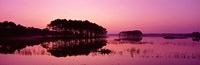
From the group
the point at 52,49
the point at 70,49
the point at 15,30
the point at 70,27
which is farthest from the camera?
the point at 70,27

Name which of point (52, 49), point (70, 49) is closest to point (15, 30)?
point (52, 49)

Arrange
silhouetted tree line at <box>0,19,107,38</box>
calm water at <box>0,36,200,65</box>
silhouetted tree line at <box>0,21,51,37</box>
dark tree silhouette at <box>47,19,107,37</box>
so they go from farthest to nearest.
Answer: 1. dark tree silhouette at <box>47,19,107,37</box>
2. silhouetted tree line at <box>0,19,107,38</box>
3. silhouetted tree line at <box>0,21,51,37</box>
4. calm water at <box>0,36,200,65</box>

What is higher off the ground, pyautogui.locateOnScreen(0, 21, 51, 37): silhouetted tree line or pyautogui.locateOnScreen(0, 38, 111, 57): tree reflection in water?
pyautogui.locateOnScreen(0, 21, 51, 37): silhouetted tree line

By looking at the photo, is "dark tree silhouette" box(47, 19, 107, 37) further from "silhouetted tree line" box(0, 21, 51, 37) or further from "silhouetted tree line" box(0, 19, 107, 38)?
"silhouetted tree line" box(0, 21, 51, 37)

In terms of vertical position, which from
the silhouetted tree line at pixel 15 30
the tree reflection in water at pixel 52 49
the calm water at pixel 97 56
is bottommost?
the calm water at pixel 97 56

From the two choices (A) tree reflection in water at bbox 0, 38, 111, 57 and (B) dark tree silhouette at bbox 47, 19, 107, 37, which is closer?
(A) tree reflection in water at bbox 0, 38, 111, 57

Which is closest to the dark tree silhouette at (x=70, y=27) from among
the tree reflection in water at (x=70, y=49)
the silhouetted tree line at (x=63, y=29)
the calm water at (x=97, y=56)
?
the silhouetted tree line at (x=63, y=29)

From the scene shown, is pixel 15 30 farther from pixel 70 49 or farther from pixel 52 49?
pixel 70 49

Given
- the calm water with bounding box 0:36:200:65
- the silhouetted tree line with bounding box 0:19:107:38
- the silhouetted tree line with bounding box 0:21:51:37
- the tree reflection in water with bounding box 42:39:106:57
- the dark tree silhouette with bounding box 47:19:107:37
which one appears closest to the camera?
the calm water with bounding box 0:36:200:65

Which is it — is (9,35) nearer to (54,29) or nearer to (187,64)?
(54,29)

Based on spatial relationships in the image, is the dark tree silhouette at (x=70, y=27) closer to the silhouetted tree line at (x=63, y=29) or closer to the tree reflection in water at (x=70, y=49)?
the silhouetted tree line at (x=63, y=29)

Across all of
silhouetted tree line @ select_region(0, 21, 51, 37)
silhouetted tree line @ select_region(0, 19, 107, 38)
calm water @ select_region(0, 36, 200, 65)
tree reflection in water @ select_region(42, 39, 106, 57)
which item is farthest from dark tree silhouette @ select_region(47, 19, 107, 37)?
calm water @ select_region(0, 36, 200, 65)

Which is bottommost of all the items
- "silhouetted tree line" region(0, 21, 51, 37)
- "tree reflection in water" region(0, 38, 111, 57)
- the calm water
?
the calm water

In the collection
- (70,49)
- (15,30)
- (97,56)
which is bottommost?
(97,56)
